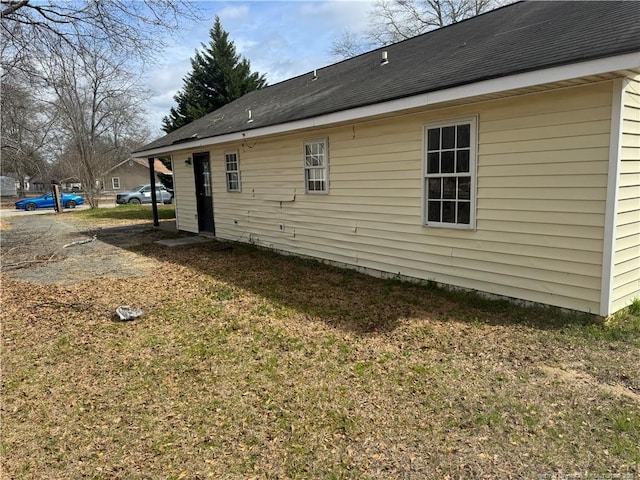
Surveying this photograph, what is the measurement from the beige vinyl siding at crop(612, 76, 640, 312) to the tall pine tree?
2049 cm

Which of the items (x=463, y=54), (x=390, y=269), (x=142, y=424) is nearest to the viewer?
(x=142, y=424)

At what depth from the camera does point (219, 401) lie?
318cm

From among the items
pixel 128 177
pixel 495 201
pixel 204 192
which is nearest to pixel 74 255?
pixel 204 192

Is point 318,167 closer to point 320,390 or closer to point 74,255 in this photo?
point 320,390

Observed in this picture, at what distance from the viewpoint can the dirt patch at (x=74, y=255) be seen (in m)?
7.34

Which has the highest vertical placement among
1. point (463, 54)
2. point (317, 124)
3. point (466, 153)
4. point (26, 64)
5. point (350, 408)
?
point (26, 64)

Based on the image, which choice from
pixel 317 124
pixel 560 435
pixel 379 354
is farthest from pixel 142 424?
pixel 317 124

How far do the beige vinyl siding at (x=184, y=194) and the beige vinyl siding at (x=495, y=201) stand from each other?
5121 mm

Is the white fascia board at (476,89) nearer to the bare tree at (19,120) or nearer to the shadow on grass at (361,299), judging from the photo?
the shadow on grass at (361,299)

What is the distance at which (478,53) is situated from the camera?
5.54 meters

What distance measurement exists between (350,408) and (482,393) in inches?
40.4

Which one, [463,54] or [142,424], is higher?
[463,54]

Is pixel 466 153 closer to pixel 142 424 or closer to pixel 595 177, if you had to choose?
pixel 595 177

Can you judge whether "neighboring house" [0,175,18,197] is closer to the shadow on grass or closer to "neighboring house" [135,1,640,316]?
the shadow on grass
